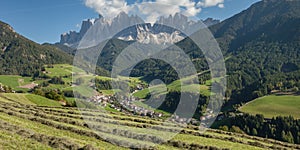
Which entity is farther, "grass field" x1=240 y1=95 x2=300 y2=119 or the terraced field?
"grass field" x1=240 y1=95 x2=300 y2=119

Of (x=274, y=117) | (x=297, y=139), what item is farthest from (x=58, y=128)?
(x=274, y=117)

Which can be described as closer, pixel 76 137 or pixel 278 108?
pixel 76 137

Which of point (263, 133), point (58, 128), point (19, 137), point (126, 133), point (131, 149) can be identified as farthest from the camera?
point (263, 133)

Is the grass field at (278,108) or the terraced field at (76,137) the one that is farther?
the grass field at (278,108)

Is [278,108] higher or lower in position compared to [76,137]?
lower

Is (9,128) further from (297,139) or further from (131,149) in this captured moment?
(297,139)

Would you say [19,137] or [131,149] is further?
[131,149]

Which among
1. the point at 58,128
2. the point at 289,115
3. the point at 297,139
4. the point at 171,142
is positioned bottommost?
the point at 297,139

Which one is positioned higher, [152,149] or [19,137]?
[19,137]

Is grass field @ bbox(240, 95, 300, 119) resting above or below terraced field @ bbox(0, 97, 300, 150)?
below

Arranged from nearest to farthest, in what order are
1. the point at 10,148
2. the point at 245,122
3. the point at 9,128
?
1. the point at 10,148
2. the point at 9,128
3. the point at 245,122

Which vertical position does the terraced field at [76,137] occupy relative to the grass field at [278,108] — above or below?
above
